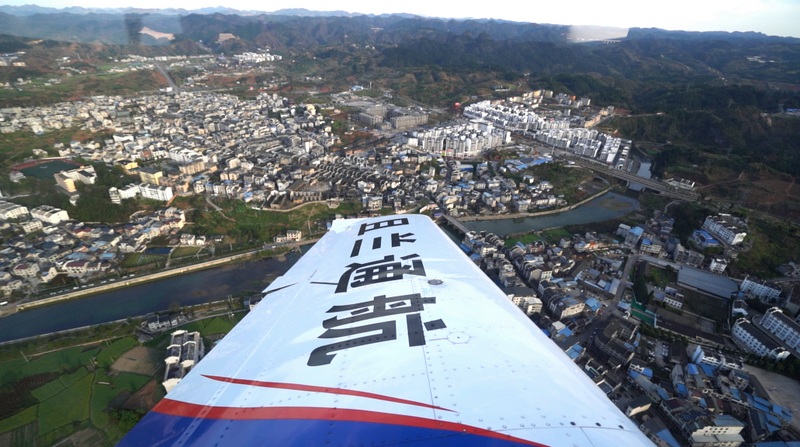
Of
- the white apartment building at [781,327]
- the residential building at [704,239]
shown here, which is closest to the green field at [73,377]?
the white apartment building at [781,327]

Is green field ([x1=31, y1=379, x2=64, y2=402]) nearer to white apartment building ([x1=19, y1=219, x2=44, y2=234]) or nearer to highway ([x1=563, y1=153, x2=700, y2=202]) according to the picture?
white apartment building ([x1=19, y1=219, x2=44, y2=234])

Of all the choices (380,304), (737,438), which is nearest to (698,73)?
(737,438)

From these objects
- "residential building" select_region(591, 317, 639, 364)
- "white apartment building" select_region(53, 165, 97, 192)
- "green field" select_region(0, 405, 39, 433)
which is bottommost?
"green field" select_region(0, 405, 39, 433)

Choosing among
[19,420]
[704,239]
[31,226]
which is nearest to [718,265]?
[704,239]

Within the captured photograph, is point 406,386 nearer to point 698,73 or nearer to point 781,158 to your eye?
point 781,158

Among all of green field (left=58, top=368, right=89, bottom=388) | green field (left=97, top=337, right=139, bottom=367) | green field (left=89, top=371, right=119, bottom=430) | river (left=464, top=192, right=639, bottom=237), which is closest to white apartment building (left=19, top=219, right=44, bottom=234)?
green field (left=97, top=337, right=139, bottom=367)
